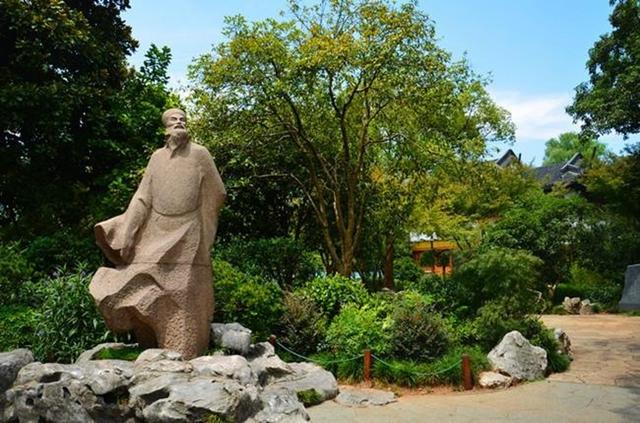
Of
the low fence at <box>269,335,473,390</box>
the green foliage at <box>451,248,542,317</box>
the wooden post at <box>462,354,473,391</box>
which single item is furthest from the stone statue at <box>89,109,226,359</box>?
the green foliage at <box>451,248,542,317</box>

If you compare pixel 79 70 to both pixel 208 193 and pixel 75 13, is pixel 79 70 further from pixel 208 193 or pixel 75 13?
pixel 208 193

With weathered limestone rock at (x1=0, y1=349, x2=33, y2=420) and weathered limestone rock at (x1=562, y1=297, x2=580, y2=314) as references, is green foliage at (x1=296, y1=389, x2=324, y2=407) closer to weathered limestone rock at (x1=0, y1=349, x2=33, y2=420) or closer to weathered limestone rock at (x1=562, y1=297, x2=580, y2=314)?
weathered limestone rock at (x1=0, y1=349, x2=33, y2=420)

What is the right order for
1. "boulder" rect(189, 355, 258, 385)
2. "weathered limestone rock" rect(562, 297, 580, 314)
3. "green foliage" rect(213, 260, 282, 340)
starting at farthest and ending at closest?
"weathered limestone rock" rect(562, 297, 580, 314)
"green foliage" rect(213, 260, 282, 340)
"boulder" rect(189, 355, 258, 385)

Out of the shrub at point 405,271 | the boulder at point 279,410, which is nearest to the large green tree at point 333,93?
the boulder at point 279,410

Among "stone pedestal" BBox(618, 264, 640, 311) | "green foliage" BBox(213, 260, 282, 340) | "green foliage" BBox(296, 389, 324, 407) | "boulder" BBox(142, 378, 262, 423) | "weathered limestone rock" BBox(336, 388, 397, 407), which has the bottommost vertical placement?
"weathered limestone rock" BBox(336, 388, 397, 407)

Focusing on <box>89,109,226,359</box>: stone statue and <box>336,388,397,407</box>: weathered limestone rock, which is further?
<box>336,388,397,407</box>: weathered limestone rock

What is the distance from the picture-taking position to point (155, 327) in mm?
6188

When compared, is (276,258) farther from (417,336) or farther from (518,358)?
(518,358)

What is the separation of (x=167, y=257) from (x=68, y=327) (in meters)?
2.36

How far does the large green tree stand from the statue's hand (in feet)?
17.3

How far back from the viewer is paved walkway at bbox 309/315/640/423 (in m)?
5.92

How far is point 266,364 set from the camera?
6.93 m

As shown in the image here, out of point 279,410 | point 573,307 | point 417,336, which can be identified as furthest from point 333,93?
point 573,307

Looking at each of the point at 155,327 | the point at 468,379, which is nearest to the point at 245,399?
the point at 155,327
